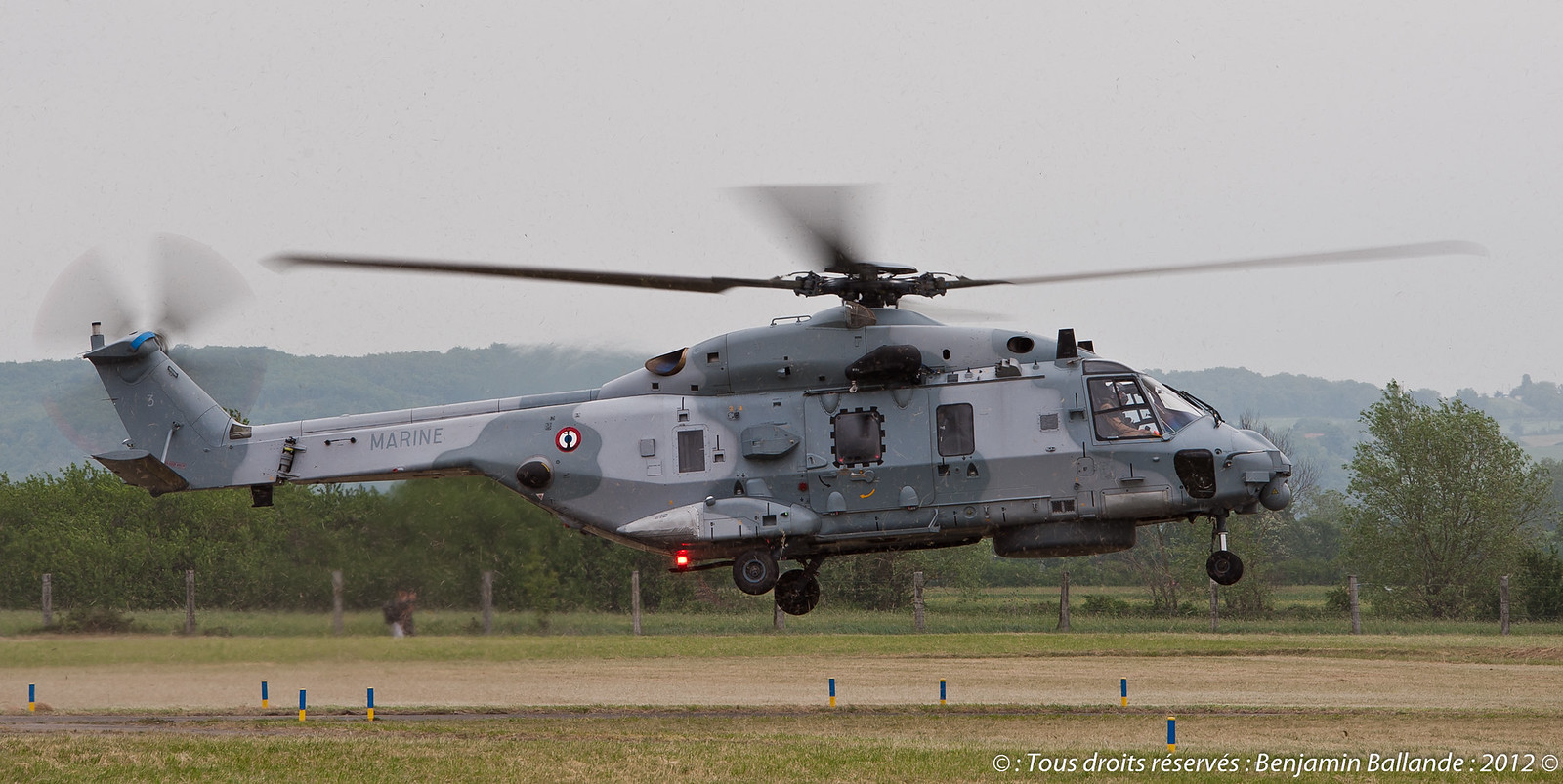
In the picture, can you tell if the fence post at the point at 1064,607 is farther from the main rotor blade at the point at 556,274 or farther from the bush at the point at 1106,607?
the main rotor blade at the point at 556,274

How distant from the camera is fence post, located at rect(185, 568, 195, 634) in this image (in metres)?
19.4

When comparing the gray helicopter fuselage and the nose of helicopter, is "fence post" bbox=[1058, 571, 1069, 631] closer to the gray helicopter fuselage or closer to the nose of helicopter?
the gray helicopter fuselage

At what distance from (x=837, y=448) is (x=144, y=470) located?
30.3 ft

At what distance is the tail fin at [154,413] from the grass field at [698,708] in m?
2.47

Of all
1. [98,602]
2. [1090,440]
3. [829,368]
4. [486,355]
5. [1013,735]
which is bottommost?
[1013,735]

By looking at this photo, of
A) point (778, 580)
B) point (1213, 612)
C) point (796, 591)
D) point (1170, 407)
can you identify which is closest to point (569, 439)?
point (778, 580)

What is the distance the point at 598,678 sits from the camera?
25.0m

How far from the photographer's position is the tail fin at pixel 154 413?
699 inches

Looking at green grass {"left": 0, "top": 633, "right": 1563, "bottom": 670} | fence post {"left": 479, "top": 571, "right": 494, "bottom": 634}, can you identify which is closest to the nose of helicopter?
fence post {"left": 479, "top": 571, "right": 494, "bottom": 634}

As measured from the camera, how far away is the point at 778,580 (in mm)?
16656

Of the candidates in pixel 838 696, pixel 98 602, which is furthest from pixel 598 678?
pixel 98 602

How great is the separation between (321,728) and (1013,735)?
30.6 feet

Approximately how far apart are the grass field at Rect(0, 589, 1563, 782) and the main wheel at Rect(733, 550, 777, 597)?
192 centimetres

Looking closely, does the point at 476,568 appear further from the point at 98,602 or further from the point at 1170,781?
the point at 1170,781
